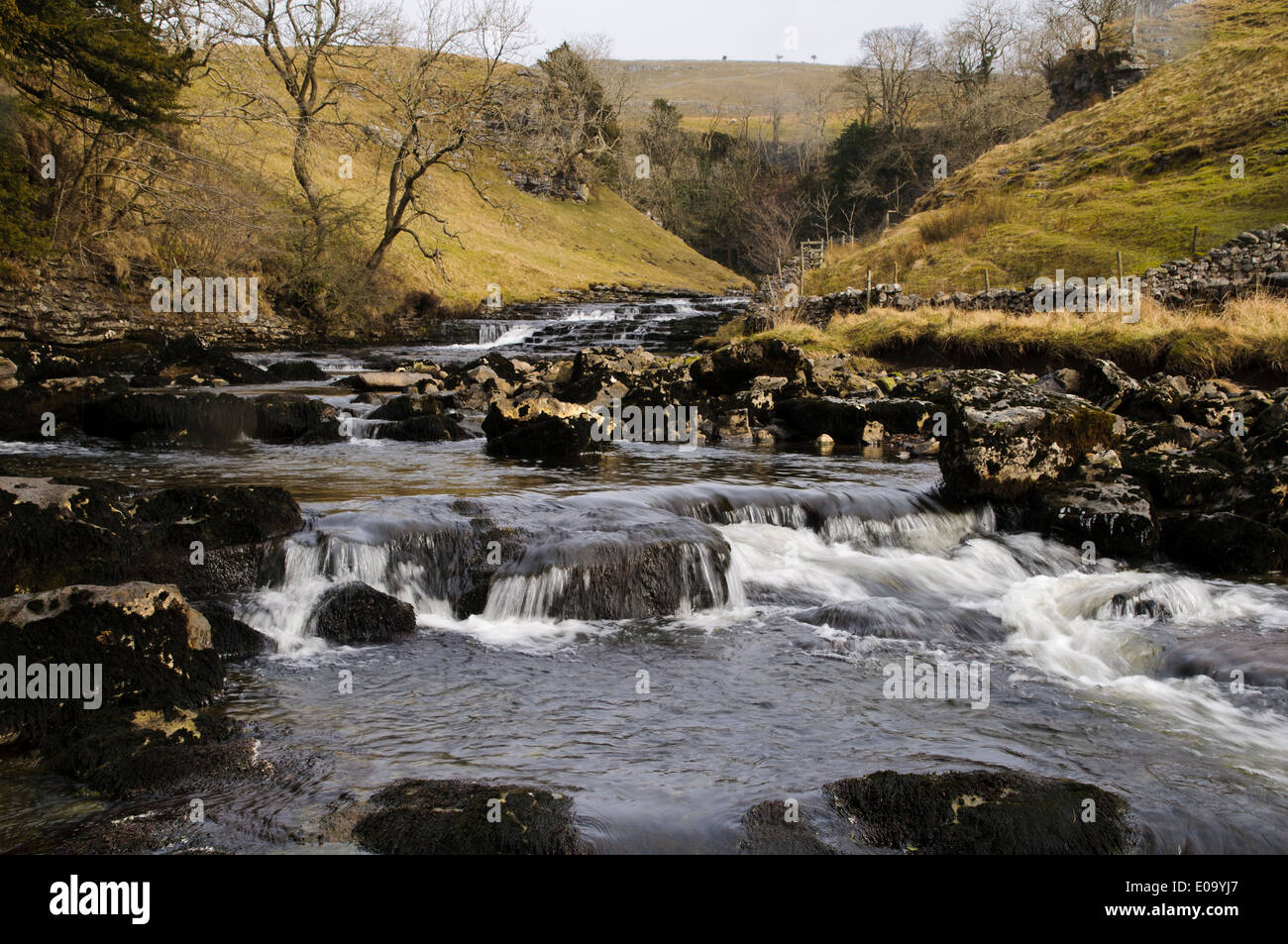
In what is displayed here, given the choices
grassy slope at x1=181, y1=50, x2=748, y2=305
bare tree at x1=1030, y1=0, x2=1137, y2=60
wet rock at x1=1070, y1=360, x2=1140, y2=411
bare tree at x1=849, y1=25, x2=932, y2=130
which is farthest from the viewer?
bare tree at x1=849, y1=25, x2=932, y2=130

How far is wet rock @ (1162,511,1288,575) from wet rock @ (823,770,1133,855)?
6735 millimetres

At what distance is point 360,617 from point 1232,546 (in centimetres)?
969

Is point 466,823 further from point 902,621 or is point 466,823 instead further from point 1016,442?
point 1016,442

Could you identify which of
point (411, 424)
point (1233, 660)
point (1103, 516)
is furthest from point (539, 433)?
point (1233, 660)

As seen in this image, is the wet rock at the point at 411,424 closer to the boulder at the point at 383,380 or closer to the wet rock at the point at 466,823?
the boulder at the point at 383,380

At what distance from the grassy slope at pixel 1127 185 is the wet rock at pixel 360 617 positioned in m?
29.1

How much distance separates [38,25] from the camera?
21.6m

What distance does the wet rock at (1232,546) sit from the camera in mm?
10312

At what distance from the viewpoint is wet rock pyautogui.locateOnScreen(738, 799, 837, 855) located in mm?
4555

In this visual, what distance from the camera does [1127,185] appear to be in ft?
129

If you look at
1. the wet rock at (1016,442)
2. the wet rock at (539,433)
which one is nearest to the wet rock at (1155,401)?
the wet rock at (1016,442)

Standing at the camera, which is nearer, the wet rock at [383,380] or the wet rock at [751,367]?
the wet rock at [751,367]

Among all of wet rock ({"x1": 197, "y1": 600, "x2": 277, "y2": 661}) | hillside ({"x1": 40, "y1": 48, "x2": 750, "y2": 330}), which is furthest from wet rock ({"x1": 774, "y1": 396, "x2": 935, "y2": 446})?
hillside ({"x1": 40, "y1": 48, "x2": 750, "y2": 330})

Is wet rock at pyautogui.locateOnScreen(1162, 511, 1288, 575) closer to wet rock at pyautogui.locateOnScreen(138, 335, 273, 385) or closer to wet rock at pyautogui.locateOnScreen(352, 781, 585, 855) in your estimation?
wet rock at pyautogui.locateOnScreen(352, 781, 585, 855)
